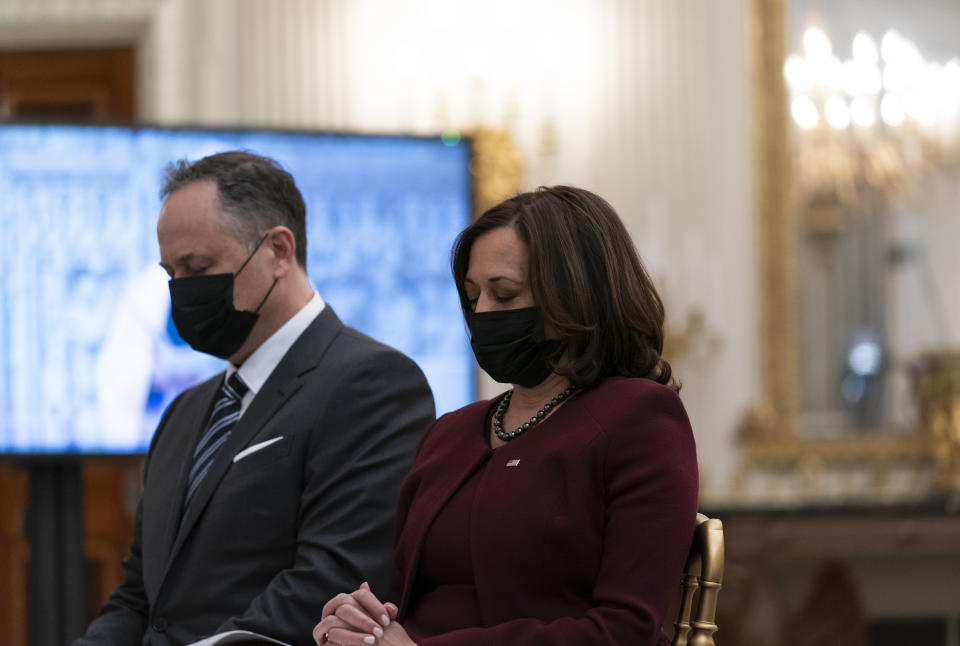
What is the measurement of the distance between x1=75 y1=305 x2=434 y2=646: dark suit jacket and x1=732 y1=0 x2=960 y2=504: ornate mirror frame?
319cm

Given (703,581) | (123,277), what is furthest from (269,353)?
(123,277)

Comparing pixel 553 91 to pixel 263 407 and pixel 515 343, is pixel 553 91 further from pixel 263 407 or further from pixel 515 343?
pixel 515 343

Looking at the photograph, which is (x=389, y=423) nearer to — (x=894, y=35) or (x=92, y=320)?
(x=92, y=320)

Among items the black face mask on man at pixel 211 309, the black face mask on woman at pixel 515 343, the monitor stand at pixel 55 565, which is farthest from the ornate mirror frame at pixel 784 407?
the black face mask on woman at pixel 515 343

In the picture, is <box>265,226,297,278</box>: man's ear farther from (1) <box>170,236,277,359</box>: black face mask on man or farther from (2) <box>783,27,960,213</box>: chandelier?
(2) <box>783,27,960,213</box>: chandelier

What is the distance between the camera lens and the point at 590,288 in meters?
1.78

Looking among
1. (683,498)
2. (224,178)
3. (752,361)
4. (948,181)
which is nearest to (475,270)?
(683,498)

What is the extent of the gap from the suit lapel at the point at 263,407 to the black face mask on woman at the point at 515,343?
628 mm

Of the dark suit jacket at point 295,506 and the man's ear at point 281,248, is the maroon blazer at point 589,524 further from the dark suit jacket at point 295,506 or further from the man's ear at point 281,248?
the man's ear at point 281,248

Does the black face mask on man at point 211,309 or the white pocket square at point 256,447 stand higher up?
the black face mask on man at point 211,309

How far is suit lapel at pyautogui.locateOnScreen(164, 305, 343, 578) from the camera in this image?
2277 millimetres

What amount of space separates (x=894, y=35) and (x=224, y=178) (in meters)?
3.93

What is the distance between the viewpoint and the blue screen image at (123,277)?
13.1ft

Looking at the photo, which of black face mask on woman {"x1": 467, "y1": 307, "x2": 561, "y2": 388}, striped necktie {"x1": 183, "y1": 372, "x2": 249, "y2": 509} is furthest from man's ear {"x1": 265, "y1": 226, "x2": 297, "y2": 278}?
black face mask on woman {"x1": 467, "y1": 307, "x2": 561, "y2": 388}
